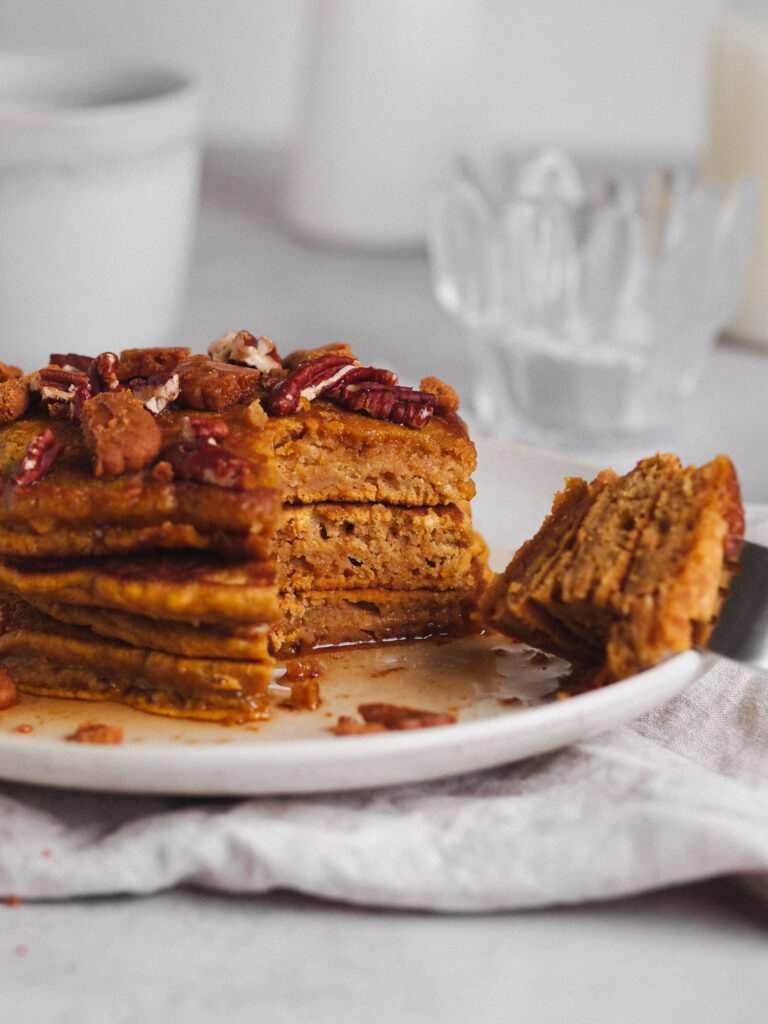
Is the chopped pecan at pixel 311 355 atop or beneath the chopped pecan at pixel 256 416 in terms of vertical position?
atop

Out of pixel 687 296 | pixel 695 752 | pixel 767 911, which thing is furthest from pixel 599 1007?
pixel 687 296

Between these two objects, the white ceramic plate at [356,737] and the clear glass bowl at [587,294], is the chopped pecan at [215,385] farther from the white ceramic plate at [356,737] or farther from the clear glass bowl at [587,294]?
the clear glass bowl at [587,294]

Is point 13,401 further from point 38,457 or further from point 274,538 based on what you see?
point 274,538

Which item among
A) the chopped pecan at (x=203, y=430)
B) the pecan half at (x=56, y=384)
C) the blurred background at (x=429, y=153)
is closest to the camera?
the chopped pecan at (x=203, y=430)

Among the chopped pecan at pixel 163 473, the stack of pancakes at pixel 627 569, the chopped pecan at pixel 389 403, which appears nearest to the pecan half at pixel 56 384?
the chopped pecan at pixel 163 473

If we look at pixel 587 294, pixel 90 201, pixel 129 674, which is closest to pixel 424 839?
pixel 129 674

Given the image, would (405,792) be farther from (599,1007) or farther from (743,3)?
(743,3)
